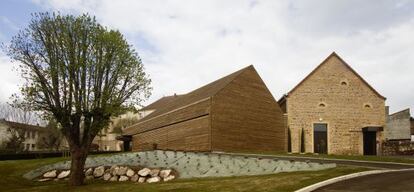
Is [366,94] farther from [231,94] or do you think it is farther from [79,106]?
[79,106]

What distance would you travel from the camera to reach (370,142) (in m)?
43.8

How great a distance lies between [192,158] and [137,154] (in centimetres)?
702

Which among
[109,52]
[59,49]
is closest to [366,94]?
[109,52]

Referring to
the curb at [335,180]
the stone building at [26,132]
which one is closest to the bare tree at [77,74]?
the curb at [335,180]

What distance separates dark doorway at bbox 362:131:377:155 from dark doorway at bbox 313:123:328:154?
408cm

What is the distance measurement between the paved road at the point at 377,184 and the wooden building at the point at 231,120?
17.3 m

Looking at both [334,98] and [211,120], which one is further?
[334,98]

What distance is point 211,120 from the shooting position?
1377 inches

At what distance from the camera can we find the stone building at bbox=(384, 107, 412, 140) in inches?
2013

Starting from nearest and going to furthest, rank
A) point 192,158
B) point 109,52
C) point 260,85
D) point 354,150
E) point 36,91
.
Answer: point 36,91 → point 109,52 → point 192,158 → point 260,85 → point 354,150

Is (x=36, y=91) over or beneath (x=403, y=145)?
over

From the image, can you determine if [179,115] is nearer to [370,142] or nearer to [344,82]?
[344,82]

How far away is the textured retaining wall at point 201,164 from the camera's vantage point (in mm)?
23544

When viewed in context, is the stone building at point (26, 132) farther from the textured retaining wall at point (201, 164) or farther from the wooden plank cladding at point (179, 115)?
the textured retaining wall at point (201, 164)
